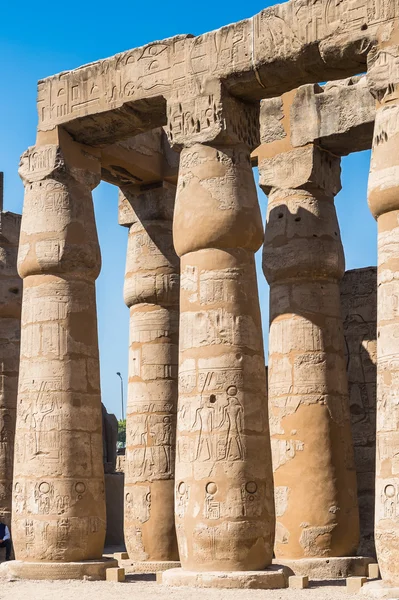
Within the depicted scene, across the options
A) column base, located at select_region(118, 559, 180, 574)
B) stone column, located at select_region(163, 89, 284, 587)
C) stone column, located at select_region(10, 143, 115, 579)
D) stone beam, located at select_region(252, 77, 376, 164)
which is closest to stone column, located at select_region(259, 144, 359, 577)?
stone beam, located at select_region(252, 77, 376, 164)

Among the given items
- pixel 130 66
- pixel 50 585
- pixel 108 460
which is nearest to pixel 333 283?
pixel 130 66

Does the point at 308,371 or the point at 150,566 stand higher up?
the point at 308,371

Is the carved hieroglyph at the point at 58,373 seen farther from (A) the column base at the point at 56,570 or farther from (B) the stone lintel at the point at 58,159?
(A) the column base at the point at 56,570

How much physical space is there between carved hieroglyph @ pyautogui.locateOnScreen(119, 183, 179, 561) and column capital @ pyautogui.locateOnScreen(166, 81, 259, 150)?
15.8 ft

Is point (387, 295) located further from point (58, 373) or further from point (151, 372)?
point (151, 372)

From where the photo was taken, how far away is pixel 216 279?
14.6 m

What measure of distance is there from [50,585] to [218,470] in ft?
10.3

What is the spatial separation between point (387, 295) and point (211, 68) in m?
4.67

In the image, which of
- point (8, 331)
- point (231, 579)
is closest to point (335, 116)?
point (231, 579)

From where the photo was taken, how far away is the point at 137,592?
14.1 metres

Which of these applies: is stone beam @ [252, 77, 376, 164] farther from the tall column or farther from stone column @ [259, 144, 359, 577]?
the tall column

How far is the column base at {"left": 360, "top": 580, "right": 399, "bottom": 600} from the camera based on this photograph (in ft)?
39.3

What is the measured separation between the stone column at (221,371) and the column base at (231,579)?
0.7 inches

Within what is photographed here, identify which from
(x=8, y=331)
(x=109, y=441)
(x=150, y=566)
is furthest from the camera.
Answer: (x=109, y=441)
